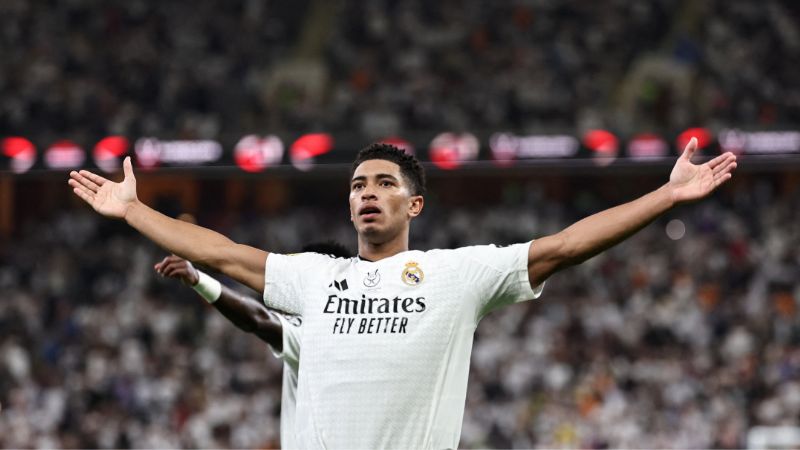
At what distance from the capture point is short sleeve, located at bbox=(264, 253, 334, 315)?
4.30 m

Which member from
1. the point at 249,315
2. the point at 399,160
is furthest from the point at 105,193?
the point at 249,315

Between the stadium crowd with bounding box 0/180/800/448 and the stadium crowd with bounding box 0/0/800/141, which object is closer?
the stadium crowd with bounding box 0/180/800/448

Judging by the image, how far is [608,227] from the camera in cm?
405

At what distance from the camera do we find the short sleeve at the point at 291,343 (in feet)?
19.9

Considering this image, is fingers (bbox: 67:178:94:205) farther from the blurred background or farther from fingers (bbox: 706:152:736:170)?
the blurred background

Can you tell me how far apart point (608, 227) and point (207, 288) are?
2.87 metres

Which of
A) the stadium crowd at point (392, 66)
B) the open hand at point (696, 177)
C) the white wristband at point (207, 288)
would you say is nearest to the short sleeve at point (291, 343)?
the white wristband at point (207, 288)

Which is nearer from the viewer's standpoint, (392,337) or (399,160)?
(392,337)

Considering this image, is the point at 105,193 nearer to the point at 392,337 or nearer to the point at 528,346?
the point at 392,337

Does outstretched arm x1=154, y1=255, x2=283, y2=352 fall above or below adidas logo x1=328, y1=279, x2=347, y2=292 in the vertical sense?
above

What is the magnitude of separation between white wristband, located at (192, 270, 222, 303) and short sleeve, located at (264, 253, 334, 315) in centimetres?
205

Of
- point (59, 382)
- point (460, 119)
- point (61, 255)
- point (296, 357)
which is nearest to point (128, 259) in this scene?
point (61, 255)

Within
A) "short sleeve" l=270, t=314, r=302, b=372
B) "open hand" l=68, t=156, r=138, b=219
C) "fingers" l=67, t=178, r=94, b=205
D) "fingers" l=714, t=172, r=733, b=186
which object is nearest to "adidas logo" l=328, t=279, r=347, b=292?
"open hand" l=68, t=156, r=138, b=219

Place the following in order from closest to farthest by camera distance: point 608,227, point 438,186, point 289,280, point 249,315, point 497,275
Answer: point 608,227 < point 497,275 < point 289,280 < point 249,315 < point 438,186
